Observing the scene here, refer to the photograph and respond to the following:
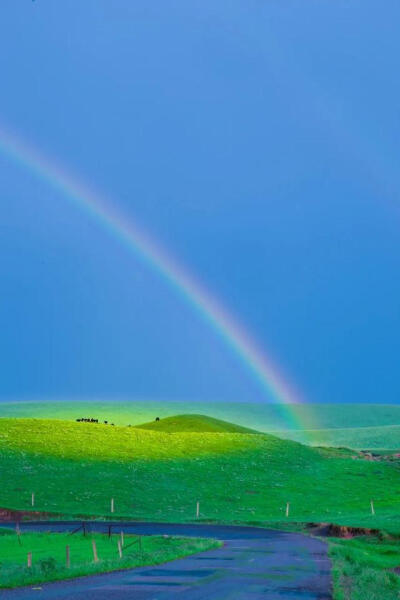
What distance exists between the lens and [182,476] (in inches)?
3440

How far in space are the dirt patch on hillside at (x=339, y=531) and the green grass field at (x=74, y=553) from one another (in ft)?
41.8

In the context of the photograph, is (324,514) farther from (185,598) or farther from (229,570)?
(185,598)

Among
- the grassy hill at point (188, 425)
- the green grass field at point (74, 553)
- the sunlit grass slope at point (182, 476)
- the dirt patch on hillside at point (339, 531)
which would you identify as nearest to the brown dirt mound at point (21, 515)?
the sunlit grass slope at point (182, 476)

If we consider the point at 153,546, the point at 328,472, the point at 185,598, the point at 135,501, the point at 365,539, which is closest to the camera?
the point at 185,598

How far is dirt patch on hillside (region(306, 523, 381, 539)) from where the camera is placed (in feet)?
176

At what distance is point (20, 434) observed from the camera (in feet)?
339

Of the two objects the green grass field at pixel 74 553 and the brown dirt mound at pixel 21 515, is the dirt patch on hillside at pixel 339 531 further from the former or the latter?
the brown dirt mound at pixel 21 515

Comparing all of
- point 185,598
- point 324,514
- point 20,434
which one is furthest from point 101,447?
point 185,598

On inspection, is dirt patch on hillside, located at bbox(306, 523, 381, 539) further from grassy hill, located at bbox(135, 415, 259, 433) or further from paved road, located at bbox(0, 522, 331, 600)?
grassy hill, located at bbox(135, 415, 259, 433)

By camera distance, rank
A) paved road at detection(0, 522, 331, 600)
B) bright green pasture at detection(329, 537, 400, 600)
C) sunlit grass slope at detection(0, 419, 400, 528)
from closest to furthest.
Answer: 1. paved road at detection(0, 522, 331, 600)
2. bright green pasture at detection(329, 537, 400, 600)
3. sunlit grass slope at detection(0, 419, 400, 528)

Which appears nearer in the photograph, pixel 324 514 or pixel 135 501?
pixel 324 514

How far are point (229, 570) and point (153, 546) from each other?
13987 millimetres

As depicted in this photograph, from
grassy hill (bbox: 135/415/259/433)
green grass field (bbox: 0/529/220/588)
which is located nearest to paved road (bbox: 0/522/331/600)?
green grass field (bbox: 0/529/220/588)

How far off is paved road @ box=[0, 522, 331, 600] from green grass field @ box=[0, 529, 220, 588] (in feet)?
2.96
